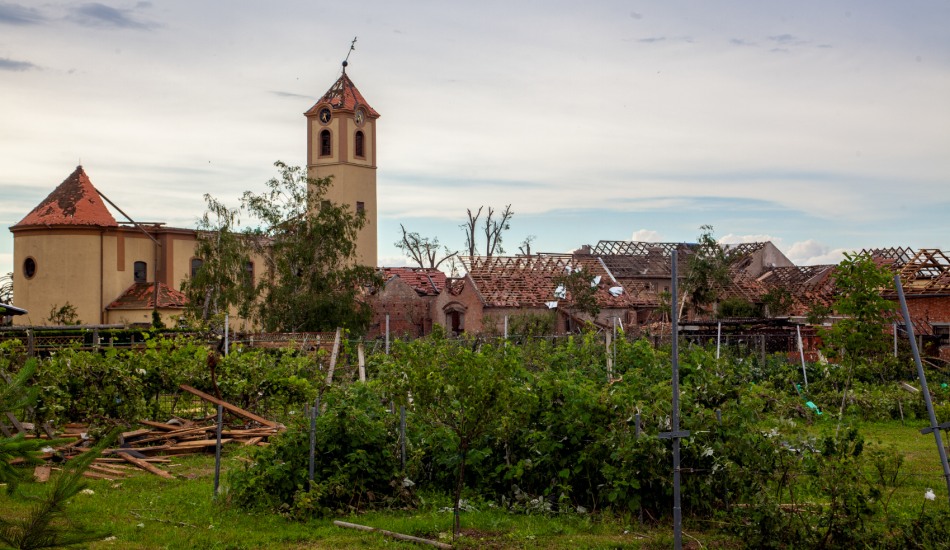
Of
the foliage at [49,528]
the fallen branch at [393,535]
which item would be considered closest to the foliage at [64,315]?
the fallen branch at [393,535]

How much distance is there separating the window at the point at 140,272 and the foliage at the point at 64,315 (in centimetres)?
346

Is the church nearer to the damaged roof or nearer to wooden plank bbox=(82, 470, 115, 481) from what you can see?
the damaged roof

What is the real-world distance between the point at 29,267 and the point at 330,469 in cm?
3934

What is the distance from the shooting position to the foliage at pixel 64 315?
133ft

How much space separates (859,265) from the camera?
13258 millimetres

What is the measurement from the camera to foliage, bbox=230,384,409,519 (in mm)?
10367

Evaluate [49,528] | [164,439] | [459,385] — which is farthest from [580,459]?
[164,439]

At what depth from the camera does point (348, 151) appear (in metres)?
51.0

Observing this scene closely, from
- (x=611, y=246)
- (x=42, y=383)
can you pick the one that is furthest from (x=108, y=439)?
(x=611, y=246)

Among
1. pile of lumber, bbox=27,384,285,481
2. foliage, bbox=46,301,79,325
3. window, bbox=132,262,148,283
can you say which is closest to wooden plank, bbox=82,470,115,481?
pile of lumber, bbox=27,384,285,481

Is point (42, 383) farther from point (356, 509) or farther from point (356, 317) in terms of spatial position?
point (356, 317)

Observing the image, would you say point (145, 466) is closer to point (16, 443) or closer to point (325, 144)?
point (16, 443)

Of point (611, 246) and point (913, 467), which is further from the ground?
point (611, 246)

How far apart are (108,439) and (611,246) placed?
50.6 meters
